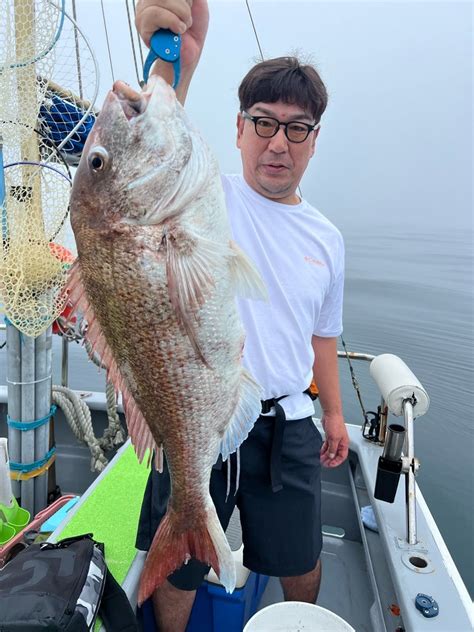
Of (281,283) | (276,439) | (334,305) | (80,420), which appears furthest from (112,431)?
(281,283)

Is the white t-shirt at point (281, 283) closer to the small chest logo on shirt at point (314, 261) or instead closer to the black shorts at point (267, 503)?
the small chest logo on shirt at point (314, 261)

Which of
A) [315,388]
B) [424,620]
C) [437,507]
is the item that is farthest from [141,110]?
[437,507]

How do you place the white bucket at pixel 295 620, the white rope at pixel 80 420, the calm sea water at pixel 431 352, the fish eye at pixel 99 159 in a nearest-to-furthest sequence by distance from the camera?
the fish eye at pixel 99 159, the white bucket at pixel 295 620, the white rope at pixel 80 420, the calm sea water at pixel 431 352

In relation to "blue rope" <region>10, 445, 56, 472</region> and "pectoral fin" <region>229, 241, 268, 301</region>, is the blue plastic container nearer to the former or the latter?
"blue rope" <region>10, 445, 56, 472</region>

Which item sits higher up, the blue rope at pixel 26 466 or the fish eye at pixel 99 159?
the fish eye at pixel 99 159

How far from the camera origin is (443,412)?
7.36m

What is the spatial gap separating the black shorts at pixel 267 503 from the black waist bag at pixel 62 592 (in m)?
0.23

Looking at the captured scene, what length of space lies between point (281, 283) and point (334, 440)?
3.09 feet

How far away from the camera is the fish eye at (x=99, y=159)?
116 centimetres

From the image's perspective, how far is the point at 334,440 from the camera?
228cm

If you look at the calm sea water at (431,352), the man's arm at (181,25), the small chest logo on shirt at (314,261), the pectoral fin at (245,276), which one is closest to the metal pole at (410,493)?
the small chest logo on shirt at (314,261)

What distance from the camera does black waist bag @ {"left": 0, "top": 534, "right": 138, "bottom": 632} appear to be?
4.51 feet

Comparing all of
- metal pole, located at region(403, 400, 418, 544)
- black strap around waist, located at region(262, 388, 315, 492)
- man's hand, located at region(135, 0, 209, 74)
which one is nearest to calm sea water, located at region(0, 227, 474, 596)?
metal pole, located at region(403, 400, 418, 544)

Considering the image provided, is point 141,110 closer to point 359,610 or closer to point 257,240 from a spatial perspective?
point 257,240
